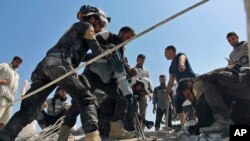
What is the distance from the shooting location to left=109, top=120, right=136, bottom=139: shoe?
562cm

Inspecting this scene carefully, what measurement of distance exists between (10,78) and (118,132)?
117 inches

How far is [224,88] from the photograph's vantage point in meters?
5.11

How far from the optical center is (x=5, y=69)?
7508mm

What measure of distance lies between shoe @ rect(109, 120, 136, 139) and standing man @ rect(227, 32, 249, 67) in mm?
2215

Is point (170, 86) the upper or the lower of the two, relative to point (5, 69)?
lower

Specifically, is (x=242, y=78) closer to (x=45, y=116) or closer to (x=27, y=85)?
(x=45, y=116)

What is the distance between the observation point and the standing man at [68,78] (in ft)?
12.8

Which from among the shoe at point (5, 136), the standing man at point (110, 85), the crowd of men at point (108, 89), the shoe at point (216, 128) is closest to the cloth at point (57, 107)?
the crowd of men at point (108, 89)

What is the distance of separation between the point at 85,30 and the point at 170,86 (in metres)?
3.38

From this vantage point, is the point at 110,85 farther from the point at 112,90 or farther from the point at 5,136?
the point at 5,136

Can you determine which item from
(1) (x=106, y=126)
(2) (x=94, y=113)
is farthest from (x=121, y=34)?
(2) (x=94, y=113)

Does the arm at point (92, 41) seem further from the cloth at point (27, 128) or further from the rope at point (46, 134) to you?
the cloth at point (27, 128)

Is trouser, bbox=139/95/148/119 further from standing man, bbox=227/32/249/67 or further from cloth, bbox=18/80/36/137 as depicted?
cloth, bbox=18/80/36/137

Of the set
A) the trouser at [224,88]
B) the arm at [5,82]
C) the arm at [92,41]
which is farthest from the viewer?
the arm at [5,82]
